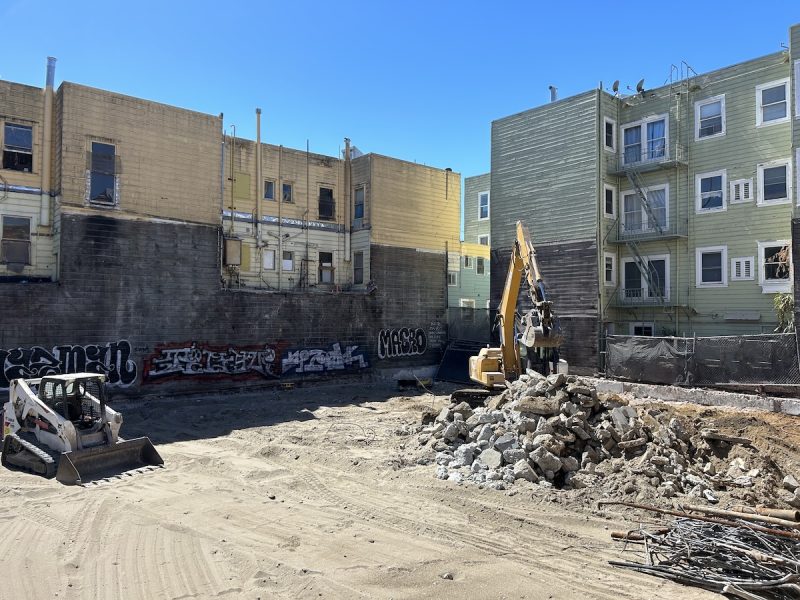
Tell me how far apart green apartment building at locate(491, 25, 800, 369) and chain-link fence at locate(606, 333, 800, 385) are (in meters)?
3.57

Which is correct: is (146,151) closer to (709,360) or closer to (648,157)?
(648,157)

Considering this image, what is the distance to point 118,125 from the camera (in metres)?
21.3

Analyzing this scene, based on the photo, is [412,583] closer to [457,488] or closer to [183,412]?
[457,488]

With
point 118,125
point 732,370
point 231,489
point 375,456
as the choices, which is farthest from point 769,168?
point 118,125

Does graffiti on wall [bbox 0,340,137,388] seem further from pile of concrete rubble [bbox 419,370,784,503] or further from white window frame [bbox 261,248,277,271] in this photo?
pile of concrete rubble [bbox 419,370,784,503]

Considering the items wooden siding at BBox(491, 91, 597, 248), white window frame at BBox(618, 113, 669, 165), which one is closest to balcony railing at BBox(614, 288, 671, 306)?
wooden siding at BBox(491, 91, 597, 248)

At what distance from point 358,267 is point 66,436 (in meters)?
19.4

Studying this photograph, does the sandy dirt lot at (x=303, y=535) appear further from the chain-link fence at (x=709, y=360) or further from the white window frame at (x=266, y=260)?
the white window frame at (x=266, y=260)

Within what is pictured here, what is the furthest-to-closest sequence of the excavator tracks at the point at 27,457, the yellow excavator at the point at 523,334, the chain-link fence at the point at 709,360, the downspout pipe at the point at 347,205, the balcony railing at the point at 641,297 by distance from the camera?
the downspout pipe at the point at 347,205 < the balcony railing at the point at 641,297 < the chain-link fence at the point at 709,360 < the yellow excavator at the point at 523,334 < the excavator tracks at the point at 27,457

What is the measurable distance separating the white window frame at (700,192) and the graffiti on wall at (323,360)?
16819 millimetres

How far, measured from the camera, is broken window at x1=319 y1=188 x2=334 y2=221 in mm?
28891

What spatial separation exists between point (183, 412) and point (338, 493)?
11.0 metres

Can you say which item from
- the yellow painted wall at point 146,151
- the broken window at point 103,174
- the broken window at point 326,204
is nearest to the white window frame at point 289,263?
the broken window at point 326,204

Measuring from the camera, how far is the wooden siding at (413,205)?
29.2m
